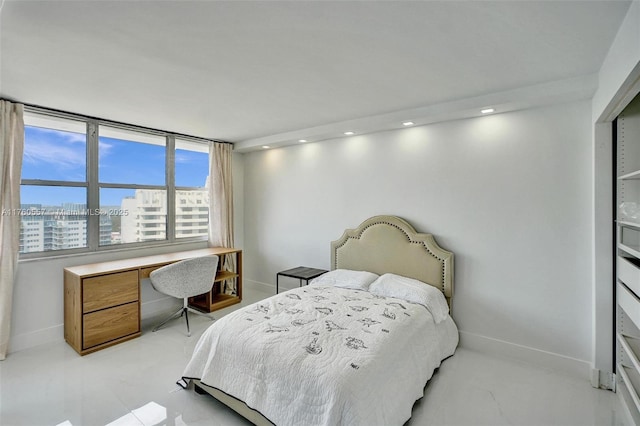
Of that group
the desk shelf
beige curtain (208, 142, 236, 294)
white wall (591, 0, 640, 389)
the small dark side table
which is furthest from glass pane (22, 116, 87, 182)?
white wall (591, 0, 640, 389)

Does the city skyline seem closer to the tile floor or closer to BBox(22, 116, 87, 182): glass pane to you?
BBox(22, 116, 87, 182): glass pane

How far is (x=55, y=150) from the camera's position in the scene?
3.22 meters

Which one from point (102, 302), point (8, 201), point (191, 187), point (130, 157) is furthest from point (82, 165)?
point (102, 302)

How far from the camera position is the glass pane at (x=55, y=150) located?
3.06m

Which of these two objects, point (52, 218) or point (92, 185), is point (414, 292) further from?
point (52, 218)

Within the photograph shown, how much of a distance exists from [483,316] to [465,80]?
2166 mm

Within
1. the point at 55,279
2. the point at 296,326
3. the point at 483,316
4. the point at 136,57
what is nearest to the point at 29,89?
the point at 136,57

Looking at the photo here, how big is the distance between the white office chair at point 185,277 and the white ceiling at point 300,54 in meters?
1.64

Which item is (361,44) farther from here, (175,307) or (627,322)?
(175,307)

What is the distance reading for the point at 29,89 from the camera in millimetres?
2523

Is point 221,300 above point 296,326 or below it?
below

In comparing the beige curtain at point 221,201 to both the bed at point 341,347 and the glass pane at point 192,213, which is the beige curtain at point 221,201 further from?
the bed at point 341,347

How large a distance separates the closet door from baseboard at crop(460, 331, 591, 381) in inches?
11.7

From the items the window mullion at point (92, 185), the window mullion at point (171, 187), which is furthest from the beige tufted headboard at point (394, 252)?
the window mullion at point (92, 185)
